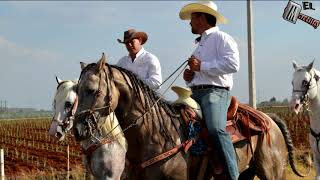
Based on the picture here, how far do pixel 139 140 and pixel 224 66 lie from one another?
1.13 m

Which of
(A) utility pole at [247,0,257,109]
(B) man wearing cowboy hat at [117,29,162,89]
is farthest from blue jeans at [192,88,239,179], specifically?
(A) utility pole at [247,0,257,109]

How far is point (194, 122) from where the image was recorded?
5.05 meters

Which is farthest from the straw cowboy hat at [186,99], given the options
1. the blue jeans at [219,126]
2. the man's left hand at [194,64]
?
the man's left hand at [194,64]

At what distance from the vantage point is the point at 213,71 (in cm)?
507

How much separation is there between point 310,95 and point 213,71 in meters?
4.15

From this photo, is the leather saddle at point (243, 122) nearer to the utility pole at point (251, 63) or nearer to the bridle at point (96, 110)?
the bridle at point (96, 110)

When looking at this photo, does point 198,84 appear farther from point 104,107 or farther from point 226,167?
point 104,107

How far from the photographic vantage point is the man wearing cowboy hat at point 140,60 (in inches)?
267

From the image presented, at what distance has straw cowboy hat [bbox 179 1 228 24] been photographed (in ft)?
17.1

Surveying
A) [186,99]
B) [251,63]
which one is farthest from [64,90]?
[251,63]

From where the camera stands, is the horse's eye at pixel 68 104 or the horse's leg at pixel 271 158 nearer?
the horse's leg at pixel 271 158

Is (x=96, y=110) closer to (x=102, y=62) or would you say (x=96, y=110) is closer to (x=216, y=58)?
(x=102, y=62)

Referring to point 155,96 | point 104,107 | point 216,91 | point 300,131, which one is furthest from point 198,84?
point 300,131

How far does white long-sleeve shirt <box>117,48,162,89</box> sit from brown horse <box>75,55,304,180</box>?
1.62 m
